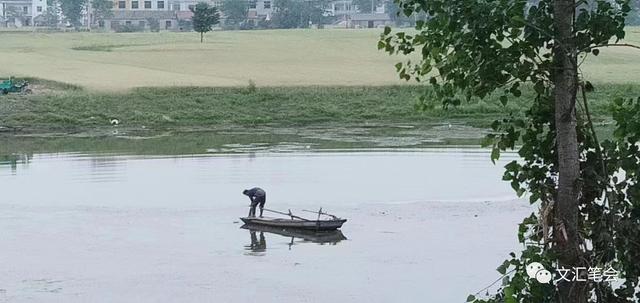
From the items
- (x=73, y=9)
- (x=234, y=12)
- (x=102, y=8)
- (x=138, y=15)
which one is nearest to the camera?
(x=102, y=8)

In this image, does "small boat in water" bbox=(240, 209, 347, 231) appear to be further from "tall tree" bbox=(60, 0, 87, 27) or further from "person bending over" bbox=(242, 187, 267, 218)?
"tall tree" bbox=(60, 0, 87, 27)

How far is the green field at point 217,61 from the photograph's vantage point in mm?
53656

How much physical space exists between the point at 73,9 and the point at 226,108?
304 ft

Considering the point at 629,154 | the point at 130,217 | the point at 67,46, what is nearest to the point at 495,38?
the point at 629,154

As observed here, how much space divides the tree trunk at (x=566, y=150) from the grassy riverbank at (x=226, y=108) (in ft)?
118

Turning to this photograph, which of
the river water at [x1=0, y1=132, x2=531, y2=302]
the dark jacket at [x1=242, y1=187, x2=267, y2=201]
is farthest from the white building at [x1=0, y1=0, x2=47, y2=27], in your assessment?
the dark jacket at [x1=242, y1=187, x2=267, y2=201]

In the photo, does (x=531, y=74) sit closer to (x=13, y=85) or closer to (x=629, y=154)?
(x=629, y=154)

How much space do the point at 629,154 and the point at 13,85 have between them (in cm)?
4320

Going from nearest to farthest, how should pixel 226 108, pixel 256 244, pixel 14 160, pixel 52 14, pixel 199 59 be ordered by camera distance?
pixel 256 244 < pixel 14 160 < pixel 226 108 < pixel 199 59 < pixel 52 14

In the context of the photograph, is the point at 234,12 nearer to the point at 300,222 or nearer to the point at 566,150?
the point at 300,222

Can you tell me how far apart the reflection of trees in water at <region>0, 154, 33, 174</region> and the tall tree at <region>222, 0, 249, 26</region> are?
97.9m

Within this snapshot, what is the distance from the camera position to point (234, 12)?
133 metres

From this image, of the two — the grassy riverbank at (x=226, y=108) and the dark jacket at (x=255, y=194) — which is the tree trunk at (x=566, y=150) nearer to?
the dark jacket at (x=255, y=194)

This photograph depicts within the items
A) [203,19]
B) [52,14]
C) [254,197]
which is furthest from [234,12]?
[254,197]
